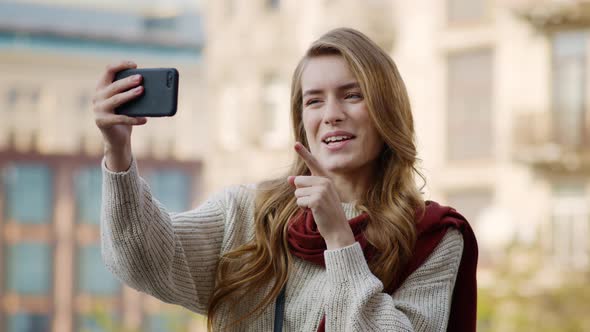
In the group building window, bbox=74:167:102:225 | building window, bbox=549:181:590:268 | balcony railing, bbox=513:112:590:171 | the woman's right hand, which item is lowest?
building window, bbox=74:167:102:225

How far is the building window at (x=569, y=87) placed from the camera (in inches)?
713

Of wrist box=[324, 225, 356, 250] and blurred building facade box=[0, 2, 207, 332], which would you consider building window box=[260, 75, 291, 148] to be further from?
wrist box=[324, 225, 356, 250]

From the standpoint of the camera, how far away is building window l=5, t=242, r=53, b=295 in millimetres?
40500

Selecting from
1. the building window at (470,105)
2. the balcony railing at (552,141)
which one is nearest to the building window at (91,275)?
the building window at (470,105)

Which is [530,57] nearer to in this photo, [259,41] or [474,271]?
[259,41]

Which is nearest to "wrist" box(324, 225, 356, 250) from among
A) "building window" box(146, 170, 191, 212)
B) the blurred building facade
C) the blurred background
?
the blurred background

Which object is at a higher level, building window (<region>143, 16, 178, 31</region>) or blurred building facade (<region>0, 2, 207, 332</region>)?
building window (<region>143, 16, 178, 31</region>)

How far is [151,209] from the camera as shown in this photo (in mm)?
2721

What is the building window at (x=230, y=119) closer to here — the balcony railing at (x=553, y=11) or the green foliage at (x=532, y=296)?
the balcony railing at (x=553, y=11)

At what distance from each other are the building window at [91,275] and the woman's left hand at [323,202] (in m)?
38.4

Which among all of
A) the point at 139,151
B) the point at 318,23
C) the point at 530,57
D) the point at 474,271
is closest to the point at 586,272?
the point at 530,57

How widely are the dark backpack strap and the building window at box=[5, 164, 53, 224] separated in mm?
37954

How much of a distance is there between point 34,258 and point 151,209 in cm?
3883

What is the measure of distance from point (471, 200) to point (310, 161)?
55.4ft
